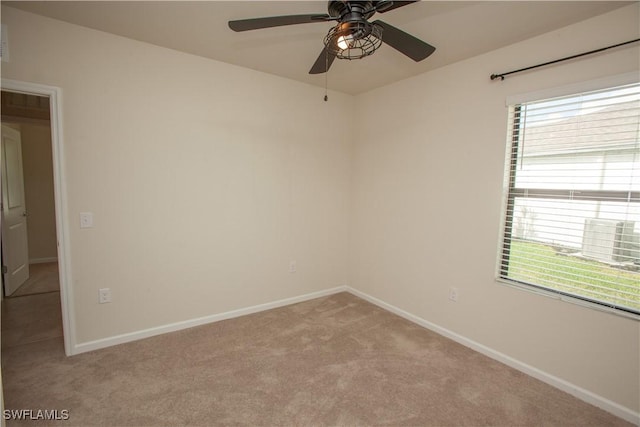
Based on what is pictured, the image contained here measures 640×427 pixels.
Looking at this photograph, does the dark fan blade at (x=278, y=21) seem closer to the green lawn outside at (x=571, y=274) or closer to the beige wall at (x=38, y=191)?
the green lawn outside at (x=571, y=274)

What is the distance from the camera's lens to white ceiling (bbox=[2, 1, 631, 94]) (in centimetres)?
194

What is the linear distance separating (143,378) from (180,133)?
1955 mm

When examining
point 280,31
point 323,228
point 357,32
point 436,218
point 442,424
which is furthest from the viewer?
point 323,228

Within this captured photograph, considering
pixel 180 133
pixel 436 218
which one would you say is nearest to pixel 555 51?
pixel 436 218

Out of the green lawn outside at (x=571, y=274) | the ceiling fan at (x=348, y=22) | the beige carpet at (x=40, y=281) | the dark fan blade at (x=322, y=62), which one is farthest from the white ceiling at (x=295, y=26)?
the beige carpet at (x=40, y=281)

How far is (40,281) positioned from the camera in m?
4.16

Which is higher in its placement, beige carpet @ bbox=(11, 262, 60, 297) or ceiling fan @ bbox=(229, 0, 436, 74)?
ceiling fan @ bbox=(229, 0, 436, 74)

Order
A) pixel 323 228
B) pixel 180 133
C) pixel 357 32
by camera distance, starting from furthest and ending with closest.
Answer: pixel 323 228 < pixel 180 133 < pixel 357 32

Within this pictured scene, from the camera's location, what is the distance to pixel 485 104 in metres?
2.55

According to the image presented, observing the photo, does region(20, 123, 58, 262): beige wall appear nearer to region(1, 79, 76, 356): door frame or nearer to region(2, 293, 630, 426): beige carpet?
region(2, 293, 630, 426): beige carpet

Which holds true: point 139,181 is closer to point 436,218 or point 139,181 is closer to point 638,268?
point 436,218

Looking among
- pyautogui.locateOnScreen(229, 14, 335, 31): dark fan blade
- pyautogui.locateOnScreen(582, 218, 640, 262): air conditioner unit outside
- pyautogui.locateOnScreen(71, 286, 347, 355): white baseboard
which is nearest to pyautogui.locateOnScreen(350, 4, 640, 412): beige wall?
pyautogui.locateOnScreen(582, 218, 640, 262): air conditioner unit outside

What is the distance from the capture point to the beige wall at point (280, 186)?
2.19 m

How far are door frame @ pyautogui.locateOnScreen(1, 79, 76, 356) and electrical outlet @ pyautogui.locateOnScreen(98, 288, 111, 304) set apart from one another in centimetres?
19
